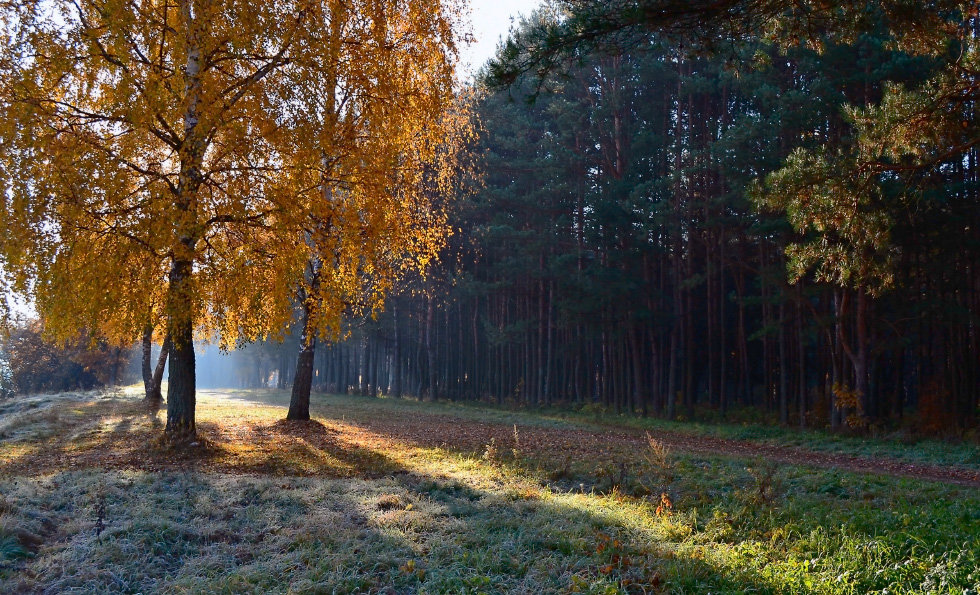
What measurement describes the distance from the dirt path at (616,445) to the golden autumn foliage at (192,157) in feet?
17.2

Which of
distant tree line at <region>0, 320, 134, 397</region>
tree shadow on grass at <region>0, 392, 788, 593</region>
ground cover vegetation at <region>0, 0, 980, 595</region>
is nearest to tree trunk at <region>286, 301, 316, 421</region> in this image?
ground cover vegetation at <region>0, 0, 980, 595</region>

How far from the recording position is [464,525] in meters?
5.98

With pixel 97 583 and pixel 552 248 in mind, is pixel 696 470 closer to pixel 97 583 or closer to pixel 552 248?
pixel 97 583

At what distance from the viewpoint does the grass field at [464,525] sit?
4.58 meters

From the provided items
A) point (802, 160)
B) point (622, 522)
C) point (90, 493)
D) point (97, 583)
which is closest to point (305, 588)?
point (97, 583)

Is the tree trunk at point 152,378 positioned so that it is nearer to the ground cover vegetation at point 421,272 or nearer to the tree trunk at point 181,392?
the ground cover vegetation at point 421,272

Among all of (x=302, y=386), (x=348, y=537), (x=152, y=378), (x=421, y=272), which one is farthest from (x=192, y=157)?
(x=152, y=378)

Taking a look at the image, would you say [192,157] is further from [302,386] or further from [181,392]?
[302,386]

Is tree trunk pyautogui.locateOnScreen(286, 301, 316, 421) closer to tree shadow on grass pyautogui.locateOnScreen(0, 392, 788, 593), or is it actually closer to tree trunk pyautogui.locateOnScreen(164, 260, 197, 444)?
tree trunk pyautogui.locateOnScreen(164, 260, 197, 444)

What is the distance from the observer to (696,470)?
395 inches

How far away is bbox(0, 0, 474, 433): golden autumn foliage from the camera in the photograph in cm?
889

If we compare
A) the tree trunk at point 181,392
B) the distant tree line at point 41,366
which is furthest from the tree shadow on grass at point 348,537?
the distant tree line at point 41,366

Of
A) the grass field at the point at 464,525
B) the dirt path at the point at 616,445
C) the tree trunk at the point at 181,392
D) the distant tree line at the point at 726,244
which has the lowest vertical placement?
the dirt path at the point at 616,445

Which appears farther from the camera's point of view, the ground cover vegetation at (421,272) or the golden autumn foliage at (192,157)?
the golden autumn foliage at (192,157)
